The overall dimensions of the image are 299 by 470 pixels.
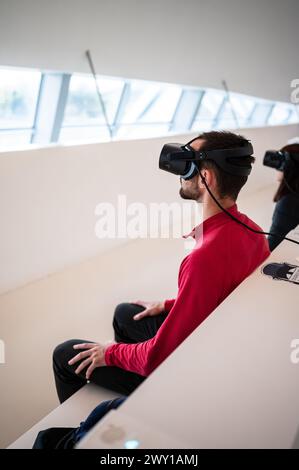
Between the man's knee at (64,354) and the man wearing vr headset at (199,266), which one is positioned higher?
the man wearing vr headset at (199,266)

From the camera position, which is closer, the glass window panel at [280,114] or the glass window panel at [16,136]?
the glass window panel at [16,136]

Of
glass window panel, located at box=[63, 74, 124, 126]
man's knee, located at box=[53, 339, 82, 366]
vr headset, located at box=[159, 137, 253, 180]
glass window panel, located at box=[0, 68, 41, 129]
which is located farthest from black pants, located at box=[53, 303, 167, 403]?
glass window panel, located at box=[63, 74, 124, 126]

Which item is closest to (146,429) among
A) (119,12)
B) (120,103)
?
(119,12)

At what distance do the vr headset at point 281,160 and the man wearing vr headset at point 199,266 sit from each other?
0.74 m

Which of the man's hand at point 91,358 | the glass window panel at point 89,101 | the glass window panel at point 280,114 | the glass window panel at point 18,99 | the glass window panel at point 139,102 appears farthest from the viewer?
the glass window panel at point 280,114

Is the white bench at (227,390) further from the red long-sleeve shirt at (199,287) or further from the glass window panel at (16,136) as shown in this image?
the glass window panel at (16,136)

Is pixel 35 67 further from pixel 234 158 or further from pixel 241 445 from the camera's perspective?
pixel 241 445

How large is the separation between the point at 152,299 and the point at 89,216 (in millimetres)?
873

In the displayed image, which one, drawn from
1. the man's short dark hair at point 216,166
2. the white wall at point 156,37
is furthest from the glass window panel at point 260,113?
the man's short dark hair at point 216,166

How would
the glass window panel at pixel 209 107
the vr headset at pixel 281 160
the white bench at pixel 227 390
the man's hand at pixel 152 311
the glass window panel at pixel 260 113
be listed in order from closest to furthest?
the white bench at pixel 227 390 < the man's hand at pixel 152 311 < the vr headset at pixel 281 160 < the glass window panel at pixel 209 107 < the glass window panel at pixel 260 113

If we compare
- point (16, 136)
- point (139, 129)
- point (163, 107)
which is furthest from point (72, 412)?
point (163, 107)

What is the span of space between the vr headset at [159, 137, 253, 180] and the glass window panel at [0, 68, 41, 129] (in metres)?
2.50

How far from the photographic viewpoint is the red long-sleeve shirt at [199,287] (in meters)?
0.97

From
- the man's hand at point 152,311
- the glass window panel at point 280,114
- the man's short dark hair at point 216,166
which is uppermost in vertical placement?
the glass window panel at point 280,114
